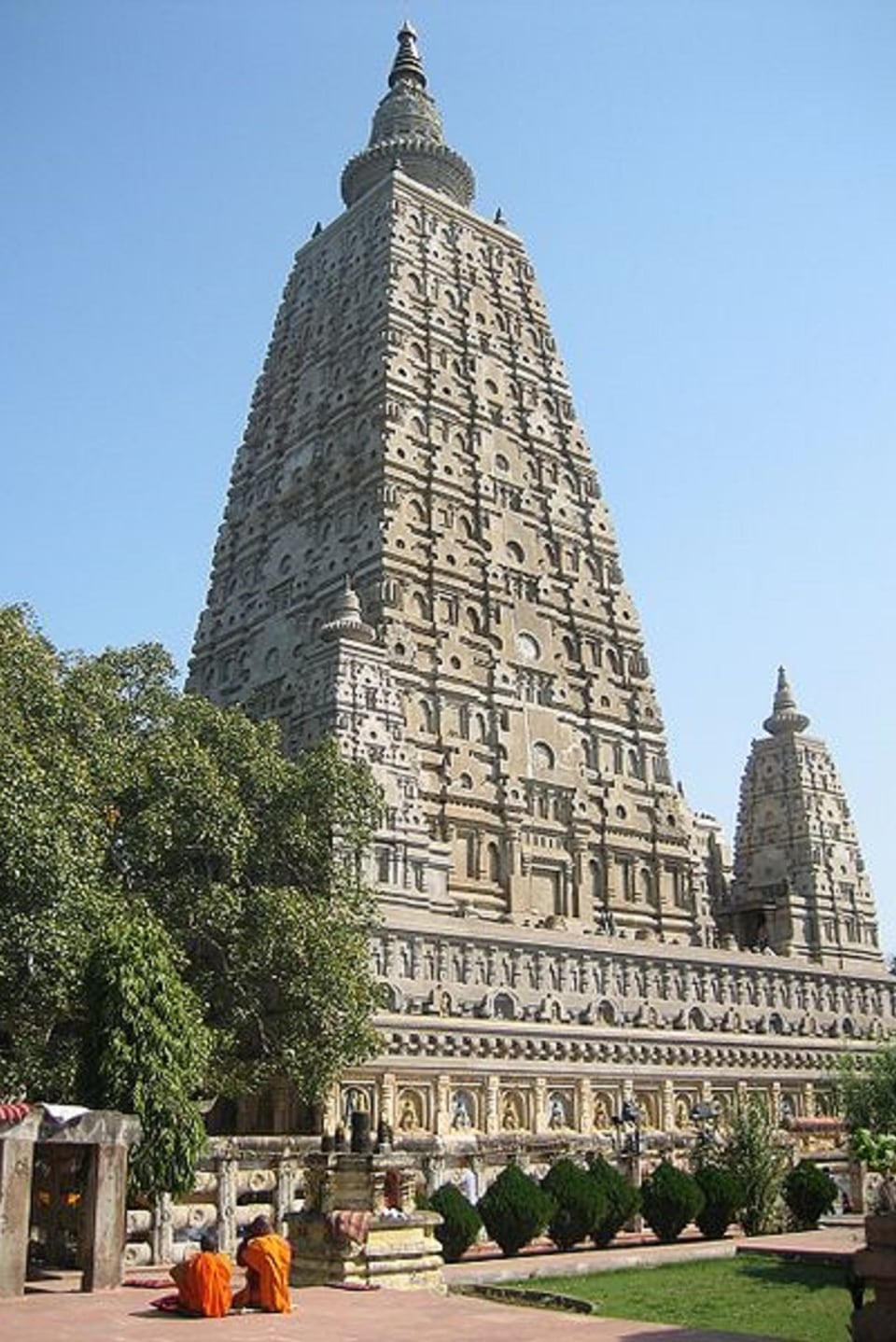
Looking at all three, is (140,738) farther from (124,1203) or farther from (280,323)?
(280,323)

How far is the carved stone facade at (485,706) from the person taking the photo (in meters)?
41.7

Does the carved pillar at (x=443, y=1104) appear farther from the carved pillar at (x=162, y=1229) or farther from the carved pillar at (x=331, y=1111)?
the carved pillar at (x=162, y=1229)

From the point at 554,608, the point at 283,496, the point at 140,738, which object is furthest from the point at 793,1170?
the point at 283,496

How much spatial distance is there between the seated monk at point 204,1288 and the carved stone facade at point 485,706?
2159cm

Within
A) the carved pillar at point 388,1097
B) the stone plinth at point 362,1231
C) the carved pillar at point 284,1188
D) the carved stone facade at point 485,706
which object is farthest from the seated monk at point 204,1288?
the carved pillar at point 388,1097

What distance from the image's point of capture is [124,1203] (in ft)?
60.2

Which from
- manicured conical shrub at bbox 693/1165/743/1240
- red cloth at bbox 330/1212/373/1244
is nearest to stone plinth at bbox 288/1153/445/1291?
red cloth at bbox 330/1212/373/1244

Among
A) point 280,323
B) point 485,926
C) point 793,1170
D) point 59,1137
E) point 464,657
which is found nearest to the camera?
point 59,1137

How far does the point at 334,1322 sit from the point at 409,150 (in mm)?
58883

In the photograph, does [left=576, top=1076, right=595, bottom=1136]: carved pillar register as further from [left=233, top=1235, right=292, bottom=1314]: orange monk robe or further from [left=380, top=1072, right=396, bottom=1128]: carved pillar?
[left=233, top=1235, right=292, bottom=1314]: orange monk robe

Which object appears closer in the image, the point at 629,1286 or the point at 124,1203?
the point at 124,1203

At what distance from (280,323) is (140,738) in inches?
1440

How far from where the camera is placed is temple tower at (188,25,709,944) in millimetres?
47875

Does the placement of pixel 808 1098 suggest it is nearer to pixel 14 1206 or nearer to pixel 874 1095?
pixel 874 1095
